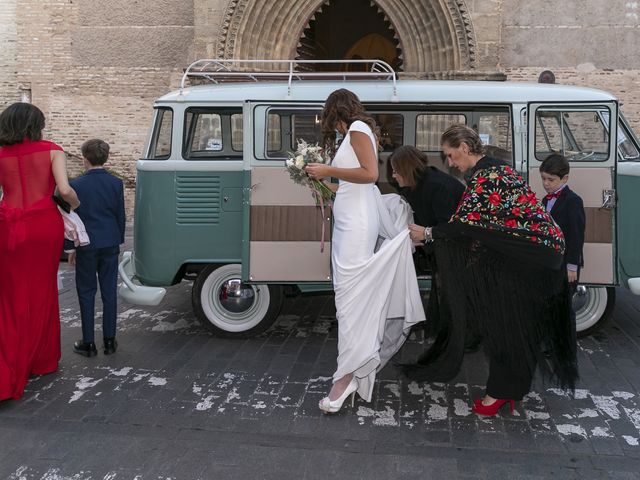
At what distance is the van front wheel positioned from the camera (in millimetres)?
6336

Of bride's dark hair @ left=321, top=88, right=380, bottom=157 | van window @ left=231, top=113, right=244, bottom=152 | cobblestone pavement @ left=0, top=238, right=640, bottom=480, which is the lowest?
cobblestone pavement @ left=0, top=238, right=640, bottom=480

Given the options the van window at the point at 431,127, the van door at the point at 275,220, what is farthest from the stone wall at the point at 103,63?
the van door at the point at 275,220

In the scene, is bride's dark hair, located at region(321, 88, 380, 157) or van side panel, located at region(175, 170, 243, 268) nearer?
bride's dark hair, located at region(321, 88, 380, 157)

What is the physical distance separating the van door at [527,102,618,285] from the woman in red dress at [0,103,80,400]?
4.02 metres

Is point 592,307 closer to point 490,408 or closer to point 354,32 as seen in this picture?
point 490,408

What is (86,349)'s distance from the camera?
18.9ft

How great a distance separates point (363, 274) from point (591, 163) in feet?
9.06

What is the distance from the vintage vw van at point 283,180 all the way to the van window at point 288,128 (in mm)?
12

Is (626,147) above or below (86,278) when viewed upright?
above

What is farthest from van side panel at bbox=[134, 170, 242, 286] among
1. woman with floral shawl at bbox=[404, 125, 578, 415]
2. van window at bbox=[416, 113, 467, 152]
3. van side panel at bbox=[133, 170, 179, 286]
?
woman with floral shawl at bbox=[404, 125, 578, 415]

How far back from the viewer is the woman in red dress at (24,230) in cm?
472

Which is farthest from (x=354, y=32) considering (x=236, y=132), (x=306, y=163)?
(x=306, y=163)

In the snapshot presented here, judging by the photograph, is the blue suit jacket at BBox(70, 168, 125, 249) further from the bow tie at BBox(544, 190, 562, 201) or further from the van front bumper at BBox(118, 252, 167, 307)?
the bow tie at BBox(544, 190, 562, 201)

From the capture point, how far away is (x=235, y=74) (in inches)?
261
